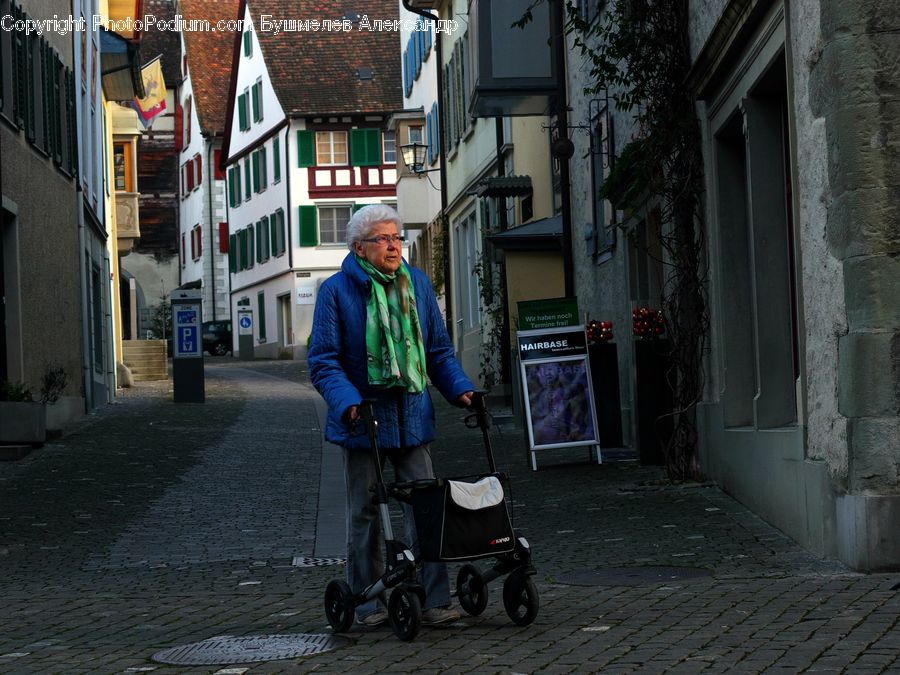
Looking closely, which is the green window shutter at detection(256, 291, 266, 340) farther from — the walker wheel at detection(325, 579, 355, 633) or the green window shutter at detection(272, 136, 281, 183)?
the walker wheel at detection(325, 579, 355, 633)

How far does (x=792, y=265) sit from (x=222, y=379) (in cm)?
2688

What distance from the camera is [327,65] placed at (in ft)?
183

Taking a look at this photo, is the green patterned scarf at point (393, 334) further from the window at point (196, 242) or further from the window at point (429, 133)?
the window at point (196, 242)

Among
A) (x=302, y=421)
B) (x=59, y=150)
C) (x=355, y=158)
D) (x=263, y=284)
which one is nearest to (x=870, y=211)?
(x=302, y=421)

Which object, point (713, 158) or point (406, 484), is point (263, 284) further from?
point (406, 484)

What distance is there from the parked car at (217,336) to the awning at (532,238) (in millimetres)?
40817

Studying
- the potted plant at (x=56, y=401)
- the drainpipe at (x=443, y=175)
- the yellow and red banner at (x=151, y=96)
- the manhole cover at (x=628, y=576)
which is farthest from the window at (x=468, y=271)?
the manhole cover at (x=628, y=576)

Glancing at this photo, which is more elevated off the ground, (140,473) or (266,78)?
(266,78)

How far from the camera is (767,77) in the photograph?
9547 mm

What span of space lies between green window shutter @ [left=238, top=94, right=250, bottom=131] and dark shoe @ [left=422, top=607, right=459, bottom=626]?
180ft

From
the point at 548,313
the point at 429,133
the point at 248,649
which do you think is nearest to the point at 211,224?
the point at 429,133

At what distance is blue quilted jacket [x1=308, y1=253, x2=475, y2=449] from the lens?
6.46 m

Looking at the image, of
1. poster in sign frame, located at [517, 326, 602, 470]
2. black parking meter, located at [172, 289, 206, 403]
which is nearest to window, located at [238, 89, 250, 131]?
black parking meter, located at [172, 289, 206, 403]

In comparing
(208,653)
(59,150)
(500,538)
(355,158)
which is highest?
(355,158)
